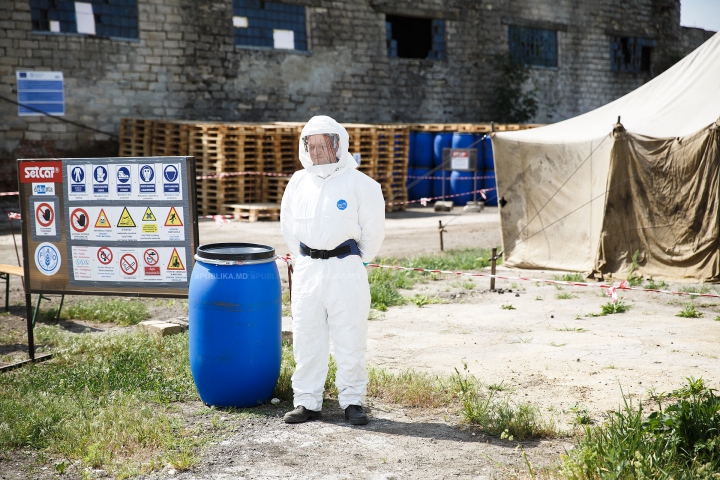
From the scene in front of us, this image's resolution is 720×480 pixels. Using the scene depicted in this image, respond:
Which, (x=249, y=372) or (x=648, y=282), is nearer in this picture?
(x=249, y=372)

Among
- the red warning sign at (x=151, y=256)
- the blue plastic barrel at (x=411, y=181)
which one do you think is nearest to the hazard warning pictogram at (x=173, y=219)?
the red warning sign at (x=151, y=256)

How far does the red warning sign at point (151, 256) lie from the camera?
638 cm

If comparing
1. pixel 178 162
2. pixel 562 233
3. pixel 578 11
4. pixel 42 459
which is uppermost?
pixel 578 11

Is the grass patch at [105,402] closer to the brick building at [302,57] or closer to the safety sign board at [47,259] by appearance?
the safety sign board at [47,259]

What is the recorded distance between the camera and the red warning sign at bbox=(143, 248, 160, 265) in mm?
6379

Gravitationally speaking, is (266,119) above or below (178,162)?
above

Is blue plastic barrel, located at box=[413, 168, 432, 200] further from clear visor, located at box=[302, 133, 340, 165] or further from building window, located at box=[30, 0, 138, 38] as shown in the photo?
clear visor, located at box=[302, 133, 340, 165]

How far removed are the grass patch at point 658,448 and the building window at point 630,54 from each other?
2685 cm

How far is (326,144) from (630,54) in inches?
1074

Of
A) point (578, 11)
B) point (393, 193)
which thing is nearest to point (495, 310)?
point (393, 193)

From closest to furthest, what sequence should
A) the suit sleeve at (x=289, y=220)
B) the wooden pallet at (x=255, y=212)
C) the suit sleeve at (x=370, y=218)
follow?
the suit sleeve at (x=370, y=218) → the suit sleeve at (x=289, y=220) → the wooden pallet at (x=255, y=212)

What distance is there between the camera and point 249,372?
5148 mm

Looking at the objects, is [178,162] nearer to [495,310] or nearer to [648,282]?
[495,310]

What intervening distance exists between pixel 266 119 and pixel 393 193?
4.04 meters
